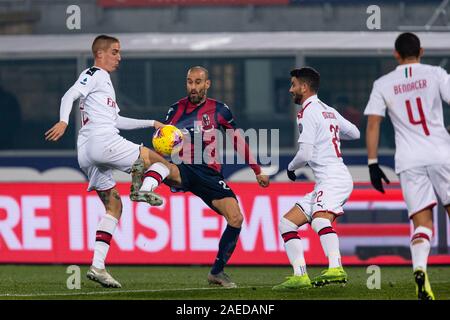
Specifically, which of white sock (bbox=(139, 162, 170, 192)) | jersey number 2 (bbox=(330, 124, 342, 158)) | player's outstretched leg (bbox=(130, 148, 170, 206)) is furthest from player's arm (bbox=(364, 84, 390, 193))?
white sock (bbox=(139, 162, 170, 192))

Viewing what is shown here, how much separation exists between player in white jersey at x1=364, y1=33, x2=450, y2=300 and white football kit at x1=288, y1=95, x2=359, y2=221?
1138 millimetres

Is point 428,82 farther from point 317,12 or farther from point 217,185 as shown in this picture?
point 317,12

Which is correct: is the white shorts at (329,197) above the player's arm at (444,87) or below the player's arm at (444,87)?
below

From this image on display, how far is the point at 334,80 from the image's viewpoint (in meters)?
21.1

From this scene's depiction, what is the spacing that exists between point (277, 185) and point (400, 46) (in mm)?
5860

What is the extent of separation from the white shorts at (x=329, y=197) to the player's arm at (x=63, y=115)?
7.14 ft

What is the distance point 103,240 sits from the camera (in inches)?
490

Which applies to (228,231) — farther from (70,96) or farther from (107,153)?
(70,96)

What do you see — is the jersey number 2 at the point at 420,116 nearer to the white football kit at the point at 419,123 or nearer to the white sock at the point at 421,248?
the white football kit at the point at 419,123

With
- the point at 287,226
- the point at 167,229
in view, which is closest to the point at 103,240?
the point at 287,226

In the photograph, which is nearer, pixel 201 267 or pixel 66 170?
pixel 201 267

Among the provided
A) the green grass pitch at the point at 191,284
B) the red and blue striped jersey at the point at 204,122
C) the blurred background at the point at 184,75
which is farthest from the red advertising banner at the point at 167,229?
the red and blue striped jersey at the point at 204,122

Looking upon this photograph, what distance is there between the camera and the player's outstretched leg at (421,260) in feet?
33.2
